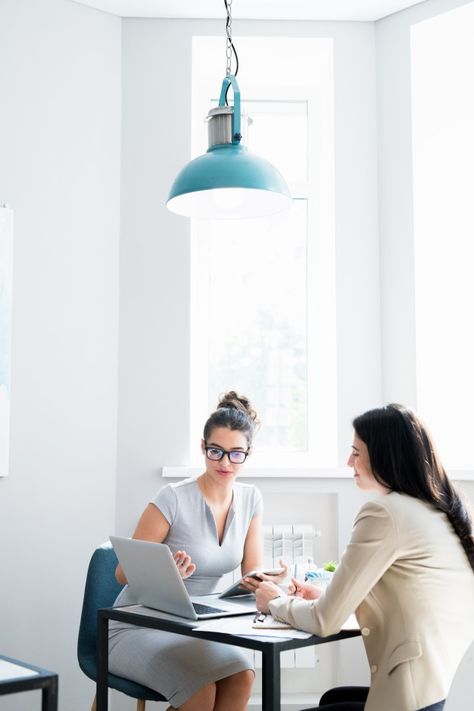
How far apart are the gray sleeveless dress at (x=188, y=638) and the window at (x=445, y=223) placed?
1093 millimetres

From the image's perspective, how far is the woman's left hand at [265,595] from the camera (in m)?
2.17

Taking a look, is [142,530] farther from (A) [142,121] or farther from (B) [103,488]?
(A) [142,121]

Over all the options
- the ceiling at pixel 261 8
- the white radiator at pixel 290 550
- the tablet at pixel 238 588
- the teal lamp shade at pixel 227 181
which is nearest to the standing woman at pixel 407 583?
the tablet at pixel 238 588

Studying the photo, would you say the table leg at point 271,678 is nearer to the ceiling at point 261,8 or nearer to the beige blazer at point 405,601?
the beige blazer at point 405,601

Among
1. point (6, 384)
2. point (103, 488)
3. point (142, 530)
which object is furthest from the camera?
point (103, 488)

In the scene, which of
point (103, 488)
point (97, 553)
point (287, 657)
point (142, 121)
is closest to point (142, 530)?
point (97, 553)

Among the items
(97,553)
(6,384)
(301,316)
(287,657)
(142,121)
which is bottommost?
(287,657)

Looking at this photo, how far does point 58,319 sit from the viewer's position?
11.4 ft

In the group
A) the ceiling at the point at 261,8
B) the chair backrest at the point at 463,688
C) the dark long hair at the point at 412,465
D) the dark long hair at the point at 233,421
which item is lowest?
the chair backrest at the point at 463,688

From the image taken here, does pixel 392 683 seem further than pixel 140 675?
No

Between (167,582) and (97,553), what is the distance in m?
0.77

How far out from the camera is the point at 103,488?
3527 mm

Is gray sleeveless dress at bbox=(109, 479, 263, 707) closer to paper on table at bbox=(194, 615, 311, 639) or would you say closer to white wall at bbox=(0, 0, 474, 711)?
paper on table at bbox=(194, 615, 311, 639)

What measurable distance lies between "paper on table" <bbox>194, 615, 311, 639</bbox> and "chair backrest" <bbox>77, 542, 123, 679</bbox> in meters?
0.79
